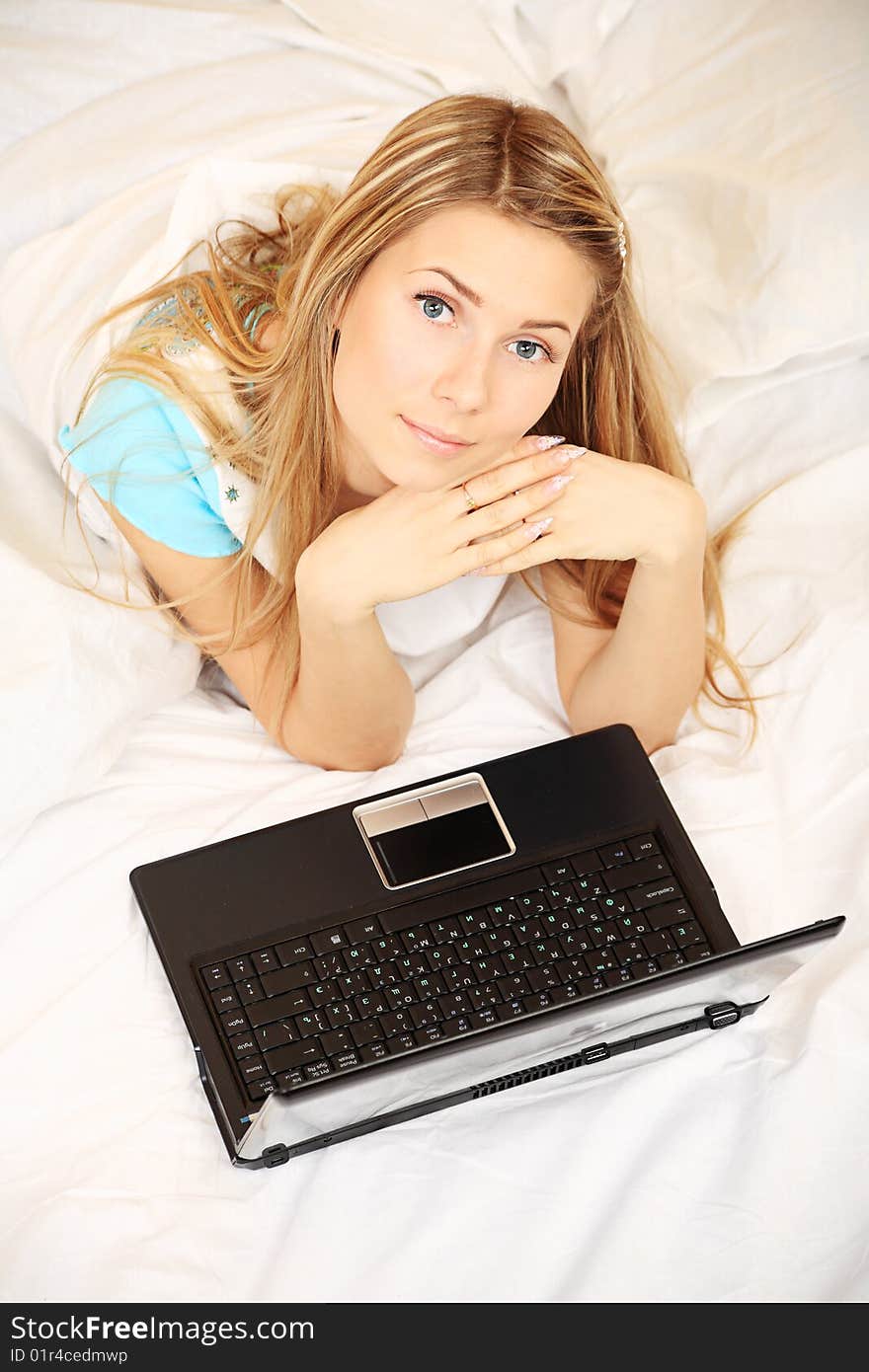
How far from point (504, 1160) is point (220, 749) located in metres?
0.48

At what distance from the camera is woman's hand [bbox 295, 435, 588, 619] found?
3.68 ft

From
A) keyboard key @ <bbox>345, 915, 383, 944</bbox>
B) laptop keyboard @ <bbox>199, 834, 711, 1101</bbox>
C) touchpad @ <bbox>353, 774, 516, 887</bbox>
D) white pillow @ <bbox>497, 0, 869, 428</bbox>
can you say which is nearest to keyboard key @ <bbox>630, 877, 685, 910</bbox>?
laptop keyboard @ <bbox>199, 834, 711, 1101</bbox>

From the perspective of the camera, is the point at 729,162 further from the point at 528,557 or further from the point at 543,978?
the point at 543,978

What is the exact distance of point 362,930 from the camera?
3.42ft

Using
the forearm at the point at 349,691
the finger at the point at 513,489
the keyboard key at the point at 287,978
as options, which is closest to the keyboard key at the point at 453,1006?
the keyboard key at the point at 287,978

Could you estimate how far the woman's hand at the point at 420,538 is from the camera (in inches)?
44.2

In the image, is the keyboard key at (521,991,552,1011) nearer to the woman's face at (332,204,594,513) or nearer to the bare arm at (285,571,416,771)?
the bare arm at (285,571,416,771)

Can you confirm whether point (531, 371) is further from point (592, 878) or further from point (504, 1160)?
point (504, 1160)

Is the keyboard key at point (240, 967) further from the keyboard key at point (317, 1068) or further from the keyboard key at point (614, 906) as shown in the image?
the keyboard key at point (614, 906)

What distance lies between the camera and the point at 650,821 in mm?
1116

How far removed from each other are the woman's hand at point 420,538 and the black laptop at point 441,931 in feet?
0.58

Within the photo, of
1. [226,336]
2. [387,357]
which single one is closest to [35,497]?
[226,336]

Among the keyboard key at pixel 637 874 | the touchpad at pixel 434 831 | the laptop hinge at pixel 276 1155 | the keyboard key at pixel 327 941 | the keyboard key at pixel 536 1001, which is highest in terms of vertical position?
the touchpad at pixel 434 831
